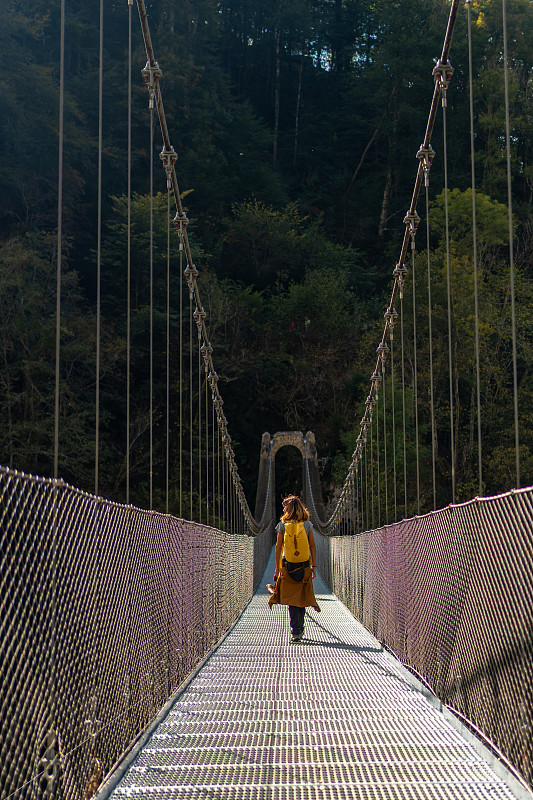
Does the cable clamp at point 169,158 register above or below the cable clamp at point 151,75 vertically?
below

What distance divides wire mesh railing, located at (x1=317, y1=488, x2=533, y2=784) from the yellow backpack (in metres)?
1.00

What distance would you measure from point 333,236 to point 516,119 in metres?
7.34

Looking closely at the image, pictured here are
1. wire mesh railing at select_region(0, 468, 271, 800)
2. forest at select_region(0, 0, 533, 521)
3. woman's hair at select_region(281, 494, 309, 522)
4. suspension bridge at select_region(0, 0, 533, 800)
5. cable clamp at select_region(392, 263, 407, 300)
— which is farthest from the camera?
forest at select_region(0, 0, 533, 521)

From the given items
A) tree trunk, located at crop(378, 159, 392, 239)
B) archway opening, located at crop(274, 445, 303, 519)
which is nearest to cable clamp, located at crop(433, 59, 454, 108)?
archway opening, located at crop(274, 445, 303, 519)

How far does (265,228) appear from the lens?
30.8m

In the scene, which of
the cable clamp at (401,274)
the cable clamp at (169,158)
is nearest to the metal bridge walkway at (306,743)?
the cable clamp at (169,158)

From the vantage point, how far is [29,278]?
20078 millimetres

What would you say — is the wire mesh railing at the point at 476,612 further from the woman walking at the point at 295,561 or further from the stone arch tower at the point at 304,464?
the stone arch tower at the point at 304,464

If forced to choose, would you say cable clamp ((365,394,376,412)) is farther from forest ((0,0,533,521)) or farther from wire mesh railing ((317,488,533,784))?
wire mesh railing ((317,488,533,784))

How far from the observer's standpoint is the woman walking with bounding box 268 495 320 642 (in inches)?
226

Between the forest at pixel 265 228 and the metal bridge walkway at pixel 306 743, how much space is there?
13374mm

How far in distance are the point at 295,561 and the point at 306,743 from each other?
3090 millimetres

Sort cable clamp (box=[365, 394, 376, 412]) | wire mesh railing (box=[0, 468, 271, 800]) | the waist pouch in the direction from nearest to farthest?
wire mesh railing (box=[0, 468, 271, 800]) → the waist pouch → cable clamp (box=[365, 394, 376, 412])

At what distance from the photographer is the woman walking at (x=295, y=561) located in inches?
226
